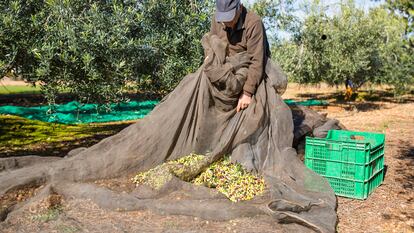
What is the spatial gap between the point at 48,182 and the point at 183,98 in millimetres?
1983

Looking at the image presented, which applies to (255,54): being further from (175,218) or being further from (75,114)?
(75,114)

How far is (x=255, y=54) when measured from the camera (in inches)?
212

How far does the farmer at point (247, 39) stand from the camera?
17.4ft

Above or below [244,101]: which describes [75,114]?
below

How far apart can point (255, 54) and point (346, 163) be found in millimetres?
1975

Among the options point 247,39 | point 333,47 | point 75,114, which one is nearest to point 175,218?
point 247,39

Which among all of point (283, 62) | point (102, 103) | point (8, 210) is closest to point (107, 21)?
point (102, 103)

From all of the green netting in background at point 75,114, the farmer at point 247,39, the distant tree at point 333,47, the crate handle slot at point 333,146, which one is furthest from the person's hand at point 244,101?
the distant tree at point 333,47


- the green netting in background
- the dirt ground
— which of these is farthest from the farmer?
the green netting in background

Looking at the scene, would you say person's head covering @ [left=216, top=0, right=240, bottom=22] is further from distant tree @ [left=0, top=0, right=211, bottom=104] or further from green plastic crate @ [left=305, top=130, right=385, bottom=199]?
green plastic crate @ [left=305, top=130, right=385, bottom=199]

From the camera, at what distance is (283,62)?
15.9m

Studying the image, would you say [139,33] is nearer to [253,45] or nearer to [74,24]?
[74,24]

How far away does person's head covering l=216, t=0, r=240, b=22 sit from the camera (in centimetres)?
506

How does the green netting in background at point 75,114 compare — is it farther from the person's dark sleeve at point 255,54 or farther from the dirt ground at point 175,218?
the dirt ground at point 175,218
